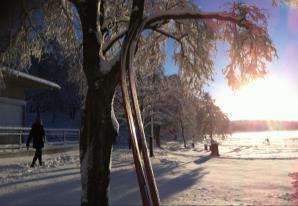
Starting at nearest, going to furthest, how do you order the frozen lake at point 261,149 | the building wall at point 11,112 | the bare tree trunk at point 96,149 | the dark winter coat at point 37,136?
the bare tree trunk at point 96,149 → the dark winter coat at point 37,136 → the building wall at point 11,112 → the frozen lake at point 261,149

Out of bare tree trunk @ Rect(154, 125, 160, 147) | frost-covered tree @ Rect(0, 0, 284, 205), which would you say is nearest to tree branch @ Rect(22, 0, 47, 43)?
frost-covered tree @ Rect(0, 0, 284, 205)

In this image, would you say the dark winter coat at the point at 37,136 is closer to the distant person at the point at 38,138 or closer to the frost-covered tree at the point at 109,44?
the distant person at the point at 38,138

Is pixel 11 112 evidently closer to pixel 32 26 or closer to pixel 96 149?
pixel 32 26

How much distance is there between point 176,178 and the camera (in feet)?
43.2

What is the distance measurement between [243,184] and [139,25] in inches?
241

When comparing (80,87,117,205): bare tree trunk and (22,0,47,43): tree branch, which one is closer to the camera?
(80,87,117,205): bare tree trunk

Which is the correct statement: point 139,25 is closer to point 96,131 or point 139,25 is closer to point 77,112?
point 96,131

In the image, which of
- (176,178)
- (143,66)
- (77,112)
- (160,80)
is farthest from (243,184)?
(77,112)

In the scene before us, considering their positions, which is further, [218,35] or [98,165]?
[218,35]

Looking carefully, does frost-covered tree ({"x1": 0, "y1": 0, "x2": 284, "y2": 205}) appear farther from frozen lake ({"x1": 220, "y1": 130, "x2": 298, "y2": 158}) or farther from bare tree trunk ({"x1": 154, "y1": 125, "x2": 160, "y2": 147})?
bare tree trunk ({"x1": 154, "y1": 125, "x2": 160, "y2": 147})

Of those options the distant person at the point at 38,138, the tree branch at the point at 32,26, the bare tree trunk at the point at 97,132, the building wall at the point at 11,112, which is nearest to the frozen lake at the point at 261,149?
the building wall at the point at 11,112

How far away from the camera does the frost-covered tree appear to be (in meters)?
7.37

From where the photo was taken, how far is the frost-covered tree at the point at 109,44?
737cm

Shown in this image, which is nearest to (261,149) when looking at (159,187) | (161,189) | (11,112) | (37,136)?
(11,112)
